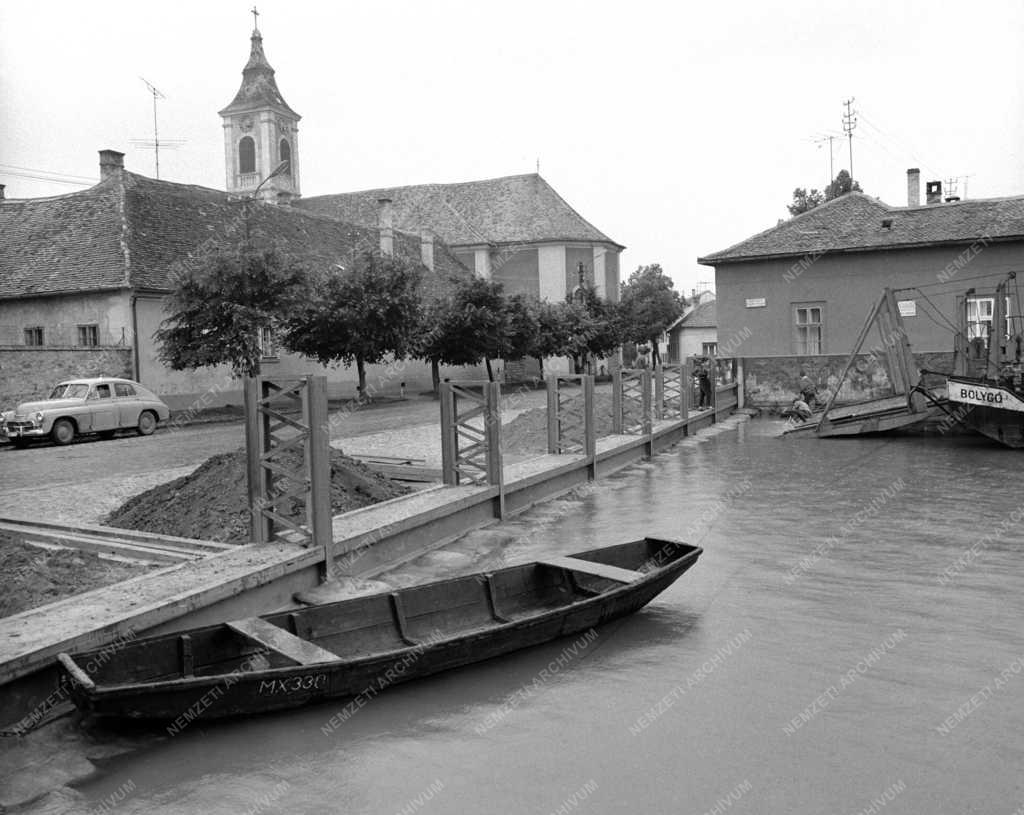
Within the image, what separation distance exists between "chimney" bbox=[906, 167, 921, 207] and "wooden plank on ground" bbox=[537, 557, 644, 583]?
32.5 meters

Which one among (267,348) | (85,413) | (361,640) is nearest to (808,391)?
(267,348)

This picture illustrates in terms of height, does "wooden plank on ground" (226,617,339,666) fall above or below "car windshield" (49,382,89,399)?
below

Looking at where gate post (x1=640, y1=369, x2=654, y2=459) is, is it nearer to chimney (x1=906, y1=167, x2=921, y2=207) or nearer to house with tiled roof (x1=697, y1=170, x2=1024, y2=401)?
house with tiled roof (x1=697, y1=170, x2=1024, y2=401)

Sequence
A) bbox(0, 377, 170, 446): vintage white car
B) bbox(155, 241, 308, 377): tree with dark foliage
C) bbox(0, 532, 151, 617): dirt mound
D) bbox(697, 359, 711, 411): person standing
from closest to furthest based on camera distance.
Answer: bbox(0, 532, 151, 617): dirt mound → bbox(0, 377, 170, 446): vintage white car → bbox(155, 241, 308, 377): tree with dark foliage → bbox(697, 359, 711, 411): person standing

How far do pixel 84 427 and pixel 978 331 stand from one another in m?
25.3

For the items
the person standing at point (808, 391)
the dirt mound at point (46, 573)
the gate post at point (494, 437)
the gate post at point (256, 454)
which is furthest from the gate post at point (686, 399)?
the dirt mound at point (46, 573)

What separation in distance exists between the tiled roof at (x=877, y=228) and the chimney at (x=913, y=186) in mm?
4293

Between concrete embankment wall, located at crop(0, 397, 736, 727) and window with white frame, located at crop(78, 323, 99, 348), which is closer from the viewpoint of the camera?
concrete embankment wall, located at crop(0, 397, 736, 727)

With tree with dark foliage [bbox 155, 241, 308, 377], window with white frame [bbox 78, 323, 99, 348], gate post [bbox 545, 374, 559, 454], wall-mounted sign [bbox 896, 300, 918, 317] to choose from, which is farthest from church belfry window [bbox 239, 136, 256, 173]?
gate post [bbox 545, 374, 559, 454]

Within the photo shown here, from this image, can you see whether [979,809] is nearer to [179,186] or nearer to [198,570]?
[198,570]

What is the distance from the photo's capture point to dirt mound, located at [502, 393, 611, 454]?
1975 centimetres

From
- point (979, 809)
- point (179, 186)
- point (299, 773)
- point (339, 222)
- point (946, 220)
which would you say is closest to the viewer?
point (979, 809)

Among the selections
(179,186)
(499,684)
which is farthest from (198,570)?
(179,186)

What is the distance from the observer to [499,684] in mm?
6676
